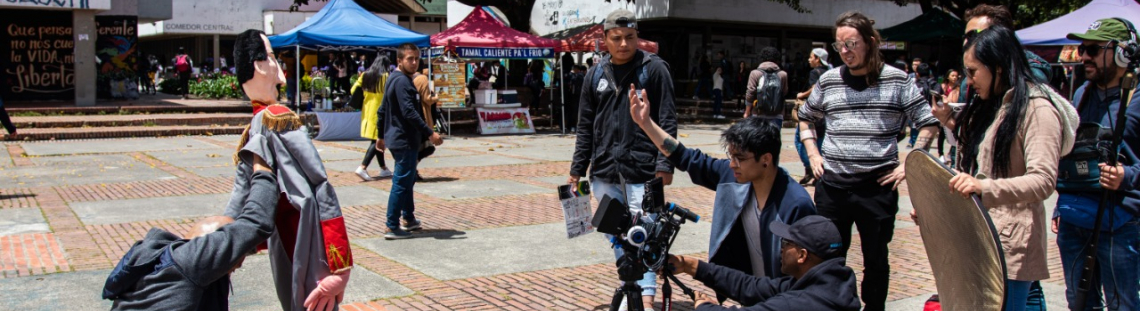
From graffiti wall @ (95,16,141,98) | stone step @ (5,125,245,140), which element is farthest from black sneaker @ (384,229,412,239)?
graffiti wall @ (95,16,141,98)

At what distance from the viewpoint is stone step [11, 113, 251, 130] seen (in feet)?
54.2

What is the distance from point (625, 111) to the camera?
15.5 ft

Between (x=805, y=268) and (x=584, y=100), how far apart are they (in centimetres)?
204

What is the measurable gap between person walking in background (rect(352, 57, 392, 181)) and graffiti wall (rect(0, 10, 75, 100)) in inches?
498

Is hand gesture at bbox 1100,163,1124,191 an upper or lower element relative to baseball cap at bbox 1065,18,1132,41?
lower

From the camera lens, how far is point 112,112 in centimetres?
1875

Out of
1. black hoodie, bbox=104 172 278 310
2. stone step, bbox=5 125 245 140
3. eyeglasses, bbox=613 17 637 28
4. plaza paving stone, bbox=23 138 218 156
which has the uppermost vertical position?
eyeglasses, bbox=613 17 637 28

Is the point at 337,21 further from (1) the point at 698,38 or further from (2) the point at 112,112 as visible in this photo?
(1) the point at 698,38

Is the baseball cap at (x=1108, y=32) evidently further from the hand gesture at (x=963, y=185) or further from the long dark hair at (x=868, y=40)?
the hand gesture at (x=963, y=185)

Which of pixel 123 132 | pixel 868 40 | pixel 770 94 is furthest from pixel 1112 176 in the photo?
pixel 123 132

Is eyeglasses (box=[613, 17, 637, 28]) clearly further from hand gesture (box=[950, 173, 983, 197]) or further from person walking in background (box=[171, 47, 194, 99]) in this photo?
person walking in background (box=[171, 47, 194, 99])

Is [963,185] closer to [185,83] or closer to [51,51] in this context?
[51,51]

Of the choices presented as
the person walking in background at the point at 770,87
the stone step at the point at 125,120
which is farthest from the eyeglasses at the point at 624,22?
the stone step at the point at 125,120

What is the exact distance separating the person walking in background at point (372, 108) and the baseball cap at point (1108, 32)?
7980 millimetres
